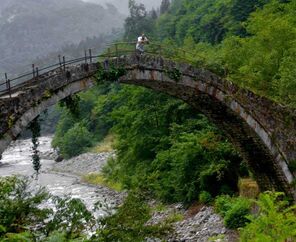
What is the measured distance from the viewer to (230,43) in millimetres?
27922

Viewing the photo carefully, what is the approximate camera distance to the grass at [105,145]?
5649cm

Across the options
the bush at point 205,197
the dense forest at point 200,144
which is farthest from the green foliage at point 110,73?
the bush at point 205,197

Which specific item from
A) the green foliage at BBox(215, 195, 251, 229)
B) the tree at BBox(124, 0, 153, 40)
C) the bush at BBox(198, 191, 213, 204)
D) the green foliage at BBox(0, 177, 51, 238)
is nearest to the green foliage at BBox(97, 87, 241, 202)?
the bush at BBox(198, 191, 213, 204)

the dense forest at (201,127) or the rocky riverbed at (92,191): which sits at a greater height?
the dense forest at (201,127)

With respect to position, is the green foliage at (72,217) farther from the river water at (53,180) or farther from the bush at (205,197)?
the bush at (205,197)

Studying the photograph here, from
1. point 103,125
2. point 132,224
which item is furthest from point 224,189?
point 103,125

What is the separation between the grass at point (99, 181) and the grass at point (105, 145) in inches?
407

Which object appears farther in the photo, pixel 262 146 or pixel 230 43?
pixel 230 43

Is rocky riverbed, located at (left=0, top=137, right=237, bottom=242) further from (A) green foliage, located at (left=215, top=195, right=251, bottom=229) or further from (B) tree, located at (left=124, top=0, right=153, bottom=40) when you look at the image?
(B) tree, located at (left=124, top=0, right=153, bottom=40)

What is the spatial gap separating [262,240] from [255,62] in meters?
14.0

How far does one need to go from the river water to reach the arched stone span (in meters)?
7.69

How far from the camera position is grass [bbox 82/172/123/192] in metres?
37.6

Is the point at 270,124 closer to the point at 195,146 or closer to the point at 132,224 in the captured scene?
the point at 195,146

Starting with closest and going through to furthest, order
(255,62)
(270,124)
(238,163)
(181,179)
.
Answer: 1. (270,124)
2. (255,62)
3. (238,163)
4. (181,179)
